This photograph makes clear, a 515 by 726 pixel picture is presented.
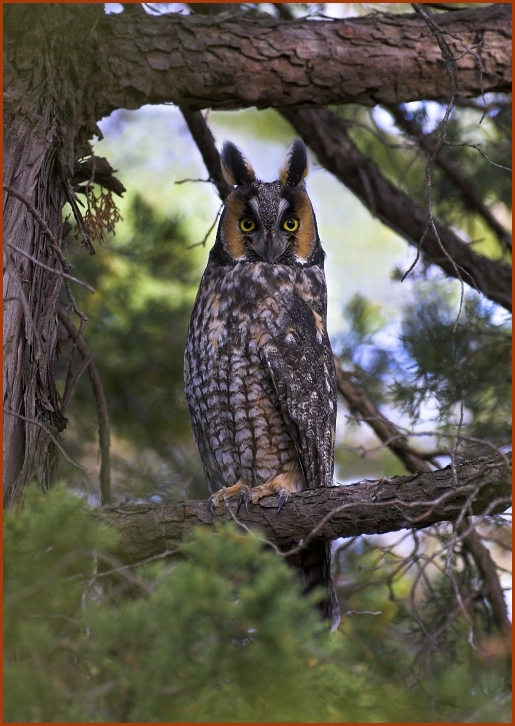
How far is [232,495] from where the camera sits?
2.83 meters

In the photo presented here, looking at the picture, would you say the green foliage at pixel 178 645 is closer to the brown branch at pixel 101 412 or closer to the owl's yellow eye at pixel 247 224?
the brown branch at pixel 101 412

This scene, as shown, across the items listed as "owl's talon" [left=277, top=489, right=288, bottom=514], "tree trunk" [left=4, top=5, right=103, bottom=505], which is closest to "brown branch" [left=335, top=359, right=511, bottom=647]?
"owl's talon" [left=277, top=489, right=288, bottom=514]

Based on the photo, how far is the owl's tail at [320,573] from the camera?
9.26 feet

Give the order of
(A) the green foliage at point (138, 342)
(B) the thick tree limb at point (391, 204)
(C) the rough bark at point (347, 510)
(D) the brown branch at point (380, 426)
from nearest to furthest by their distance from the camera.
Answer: (C) the rough bark at point (347, 510)
(D) the brown branch at point (380, 426)
(B) the thick tree limb at point (391, 204)
(A) the green foliage at point (138, 342)

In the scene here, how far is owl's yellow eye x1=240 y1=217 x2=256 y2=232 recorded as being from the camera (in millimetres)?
3125

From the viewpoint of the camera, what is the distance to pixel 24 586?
1464 millimetres

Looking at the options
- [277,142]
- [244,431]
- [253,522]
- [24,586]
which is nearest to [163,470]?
[244,431]

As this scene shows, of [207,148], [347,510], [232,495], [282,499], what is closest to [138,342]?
[207,148]

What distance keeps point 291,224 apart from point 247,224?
169mm

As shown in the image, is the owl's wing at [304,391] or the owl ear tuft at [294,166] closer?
the owl's wing at [304,391]

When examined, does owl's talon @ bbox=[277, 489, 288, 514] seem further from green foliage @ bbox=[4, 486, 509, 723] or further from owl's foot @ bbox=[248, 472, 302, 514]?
green foliage @ bbox=[4, 486, 509, 723]

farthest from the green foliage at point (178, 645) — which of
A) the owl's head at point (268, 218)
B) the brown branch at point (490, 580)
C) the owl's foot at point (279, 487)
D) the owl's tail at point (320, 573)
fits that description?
the brown branch at point (490, 580)

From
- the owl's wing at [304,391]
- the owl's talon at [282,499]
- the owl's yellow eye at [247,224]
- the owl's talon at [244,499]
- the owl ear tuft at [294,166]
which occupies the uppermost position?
the owl ear tuft at [294,166]

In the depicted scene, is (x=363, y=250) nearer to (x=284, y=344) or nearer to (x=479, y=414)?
(x=479, y=414)
